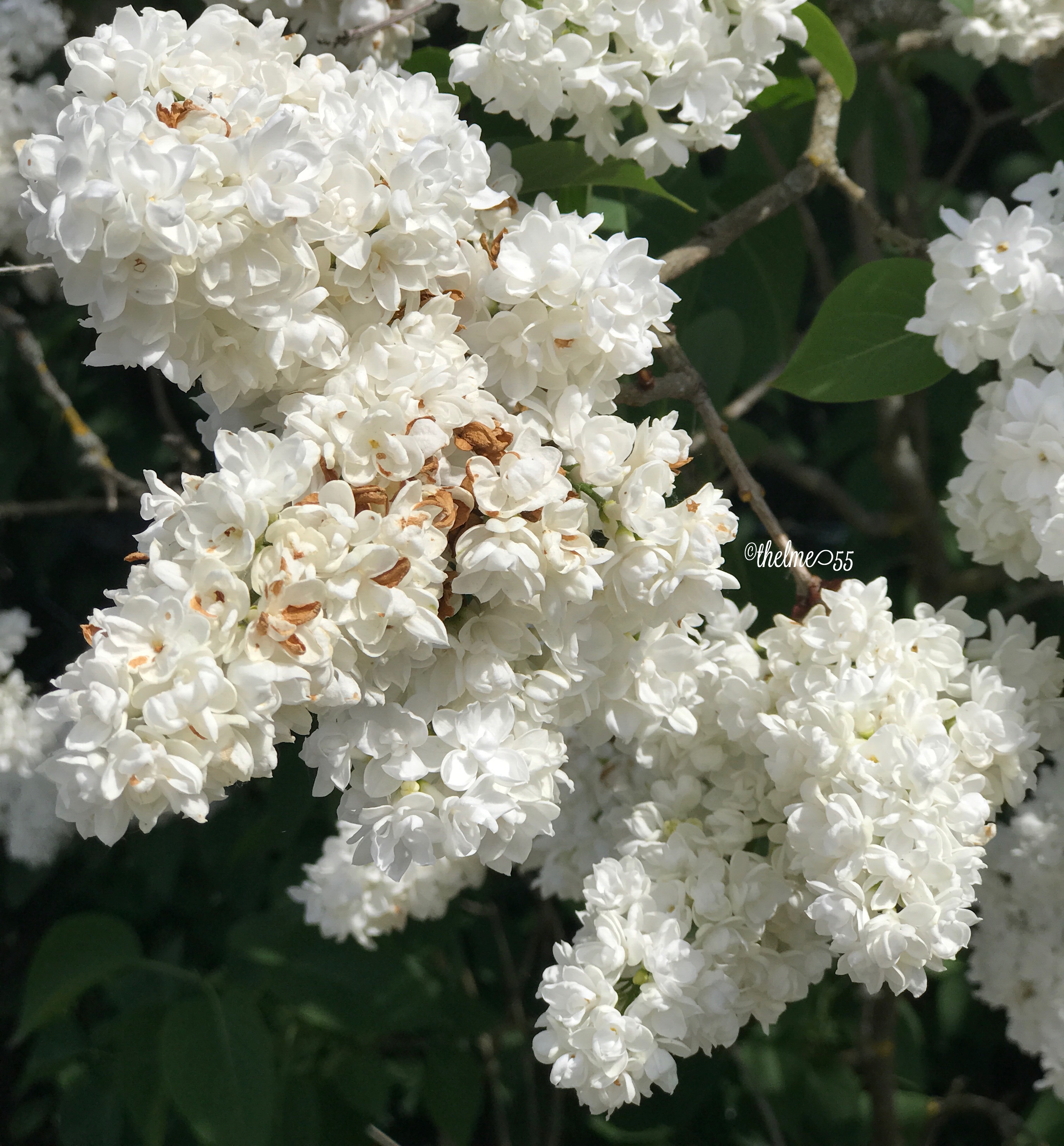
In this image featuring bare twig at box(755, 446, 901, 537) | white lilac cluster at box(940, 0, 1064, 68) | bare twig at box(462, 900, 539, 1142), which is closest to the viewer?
white lilac cluster at box(940, 0, 1064, 68)

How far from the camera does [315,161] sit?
711 millimetres

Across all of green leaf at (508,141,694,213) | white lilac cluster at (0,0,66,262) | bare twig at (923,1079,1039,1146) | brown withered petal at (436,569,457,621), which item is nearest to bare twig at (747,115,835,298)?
green leaf at (508,141,694,213)

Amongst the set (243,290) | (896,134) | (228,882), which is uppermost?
(243,290)

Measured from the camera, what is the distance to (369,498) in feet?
2.36

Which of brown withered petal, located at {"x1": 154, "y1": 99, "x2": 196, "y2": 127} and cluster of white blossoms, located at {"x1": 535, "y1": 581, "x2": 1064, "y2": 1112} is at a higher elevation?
→ brown withered petal, located at {"x1": 154, "y1": 99, "x2": 196, "y2": 127}

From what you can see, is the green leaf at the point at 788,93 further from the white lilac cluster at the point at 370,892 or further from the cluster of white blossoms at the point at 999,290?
the white lilac cluster at the point at 370,892

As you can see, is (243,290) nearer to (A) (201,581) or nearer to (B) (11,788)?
(A) (201,581)

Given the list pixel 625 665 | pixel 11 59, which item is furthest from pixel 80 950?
pixel 11 59

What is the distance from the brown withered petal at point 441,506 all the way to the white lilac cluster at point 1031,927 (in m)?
0.93

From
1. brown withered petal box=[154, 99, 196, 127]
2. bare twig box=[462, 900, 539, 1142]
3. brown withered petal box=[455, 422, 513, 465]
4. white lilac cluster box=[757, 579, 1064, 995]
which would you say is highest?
brown withered petal box=[154, 99, 196, 127]

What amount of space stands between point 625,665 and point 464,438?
26 centimetres

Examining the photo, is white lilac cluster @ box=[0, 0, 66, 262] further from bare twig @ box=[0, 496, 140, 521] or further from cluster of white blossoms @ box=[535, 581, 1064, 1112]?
cluster of white blossoms @ box=[535, 581, 1064, 1112]

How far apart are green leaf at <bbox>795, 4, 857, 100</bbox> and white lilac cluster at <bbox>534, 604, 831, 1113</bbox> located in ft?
1.91

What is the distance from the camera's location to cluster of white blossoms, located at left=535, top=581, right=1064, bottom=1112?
0.87 meters
